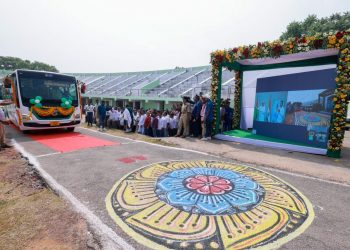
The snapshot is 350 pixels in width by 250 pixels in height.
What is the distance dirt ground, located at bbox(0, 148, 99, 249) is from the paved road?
1.12 feet

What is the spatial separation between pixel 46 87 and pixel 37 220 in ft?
27.5

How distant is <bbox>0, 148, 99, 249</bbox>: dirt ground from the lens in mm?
2799

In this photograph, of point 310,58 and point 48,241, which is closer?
point 48,241

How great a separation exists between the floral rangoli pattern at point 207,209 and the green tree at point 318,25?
3406 cm

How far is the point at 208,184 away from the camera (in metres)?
4.64

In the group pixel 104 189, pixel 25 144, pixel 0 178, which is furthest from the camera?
pixel 25 144

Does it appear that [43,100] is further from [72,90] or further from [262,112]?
[262,112]

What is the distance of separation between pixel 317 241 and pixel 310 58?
837cm

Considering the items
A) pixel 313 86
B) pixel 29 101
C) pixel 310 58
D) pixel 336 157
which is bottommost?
pixel 336 157

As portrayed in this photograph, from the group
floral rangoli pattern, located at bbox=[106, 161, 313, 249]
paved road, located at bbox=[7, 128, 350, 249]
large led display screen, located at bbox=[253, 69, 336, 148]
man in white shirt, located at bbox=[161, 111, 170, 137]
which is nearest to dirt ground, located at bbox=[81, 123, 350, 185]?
paved road, located at bbox=[7, 128, 350, 249]

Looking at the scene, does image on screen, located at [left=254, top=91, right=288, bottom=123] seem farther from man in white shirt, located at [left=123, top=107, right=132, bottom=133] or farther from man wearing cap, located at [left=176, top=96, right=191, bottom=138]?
man in white shirt, located at [left=123, top=107, right=132, bottom=133]

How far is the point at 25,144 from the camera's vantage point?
8367mm

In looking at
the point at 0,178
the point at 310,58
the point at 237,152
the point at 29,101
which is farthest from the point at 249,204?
the point at 29,101

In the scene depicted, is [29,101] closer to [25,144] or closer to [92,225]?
[25,144]
